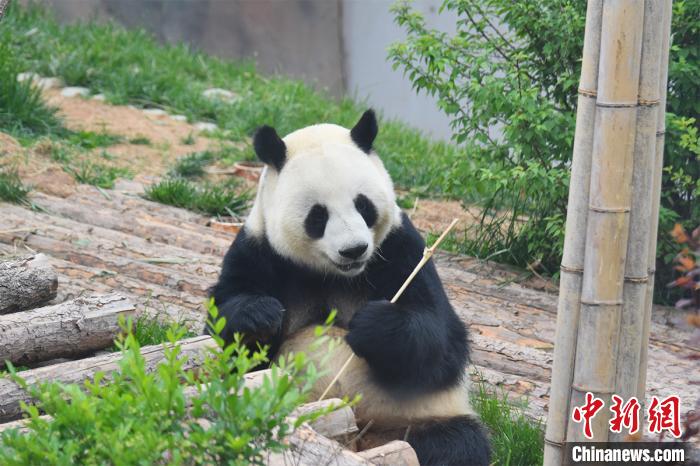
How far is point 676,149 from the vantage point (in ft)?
15.8

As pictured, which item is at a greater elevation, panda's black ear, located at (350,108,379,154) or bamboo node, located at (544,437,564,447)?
panda's black ear, located at (350,108,379,154)

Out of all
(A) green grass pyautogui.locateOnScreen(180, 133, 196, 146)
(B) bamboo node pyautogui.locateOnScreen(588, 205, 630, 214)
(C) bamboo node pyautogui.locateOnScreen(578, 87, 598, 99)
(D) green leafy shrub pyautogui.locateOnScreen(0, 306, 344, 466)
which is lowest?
(D) green leafy shrub pyautogui.locateOnScreen(0, 306, 344, 466)

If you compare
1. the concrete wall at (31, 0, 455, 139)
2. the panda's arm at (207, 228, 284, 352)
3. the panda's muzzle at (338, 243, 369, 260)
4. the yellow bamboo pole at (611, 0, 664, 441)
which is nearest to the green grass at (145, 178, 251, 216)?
the panda's arm at (207, 228, 284, 352)

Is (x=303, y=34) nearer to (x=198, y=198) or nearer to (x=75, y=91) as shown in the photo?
(x=75, y=91)

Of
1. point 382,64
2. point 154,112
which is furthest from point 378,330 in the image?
point 382,64

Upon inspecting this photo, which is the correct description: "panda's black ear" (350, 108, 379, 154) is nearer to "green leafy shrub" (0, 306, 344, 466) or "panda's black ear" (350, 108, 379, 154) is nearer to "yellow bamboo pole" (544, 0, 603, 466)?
"yellow bamboo pole" (544, 0, 603, 466)

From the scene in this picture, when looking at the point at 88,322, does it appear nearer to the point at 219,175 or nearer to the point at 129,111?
the point at 219,175

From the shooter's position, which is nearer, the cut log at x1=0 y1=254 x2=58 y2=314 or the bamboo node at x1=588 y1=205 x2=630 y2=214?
the bamboo node at x1=588 y1=205 x2=630 y2=214

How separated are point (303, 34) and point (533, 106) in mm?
7854

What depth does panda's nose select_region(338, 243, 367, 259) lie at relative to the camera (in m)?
3.14

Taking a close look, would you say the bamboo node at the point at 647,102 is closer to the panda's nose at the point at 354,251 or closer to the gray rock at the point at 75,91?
the panda's nose at the point at 354,251

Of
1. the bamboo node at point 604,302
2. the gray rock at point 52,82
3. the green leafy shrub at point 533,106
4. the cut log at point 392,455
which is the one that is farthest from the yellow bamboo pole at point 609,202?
the gray rock at point 52,82

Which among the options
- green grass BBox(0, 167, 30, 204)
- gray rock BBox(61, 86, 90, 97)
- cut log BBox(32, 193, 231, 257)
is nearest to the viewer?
cut log BBox(32, 193, 231, 257)

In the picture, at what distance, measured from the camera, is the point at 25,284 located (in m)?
3.76
